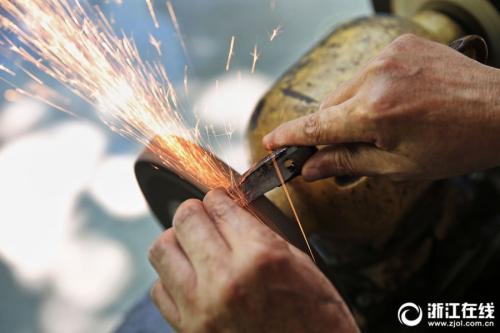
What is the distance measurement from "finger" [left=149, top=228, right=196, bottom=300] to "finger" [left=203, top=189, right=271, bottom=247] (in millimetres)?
115

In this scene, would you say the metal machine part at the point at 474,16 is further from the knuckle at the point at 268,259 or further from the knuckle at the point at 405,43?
the knuckle at the point at 268,259

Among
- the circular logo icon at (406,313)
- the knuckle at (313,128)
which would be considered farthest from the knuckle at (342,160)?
the circular logo icon at (406,313)

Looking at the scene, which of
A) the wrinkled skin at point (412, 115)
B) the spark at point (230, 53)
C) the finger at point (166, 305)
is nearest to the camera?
the finger at point (166, 305)

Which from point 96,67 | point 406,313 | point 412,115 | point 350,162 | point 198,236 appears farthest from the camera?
point 406,313

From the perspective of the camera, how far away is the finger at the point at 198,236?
41.8 inches

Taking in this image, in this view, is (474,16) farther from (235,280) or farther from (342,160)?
(235,280)

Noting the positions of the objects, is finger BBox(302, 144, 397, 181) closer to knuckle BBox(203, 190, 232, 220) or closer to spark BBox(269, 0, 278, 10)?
knuckle BBox(203, 190, 232, 220)

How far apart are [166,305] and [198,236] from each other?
8.1 inches

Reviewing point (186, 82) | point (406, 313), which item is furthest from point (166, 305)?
point (186, 82)

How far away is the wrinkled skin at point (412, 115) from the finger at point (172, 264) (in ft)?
1.46

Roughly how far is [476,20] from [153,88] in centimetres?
150

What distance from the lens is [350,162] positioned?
4.49 feet

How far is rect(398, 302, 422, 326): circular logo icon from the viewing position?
1.98m

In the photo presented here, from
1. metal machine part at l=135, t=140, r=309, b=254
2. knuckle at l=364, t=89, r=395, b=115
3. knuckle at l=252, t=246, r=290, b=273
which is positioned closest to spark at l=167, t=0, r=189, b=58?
metal machine part at l=135, t=140, r=309, b=254
